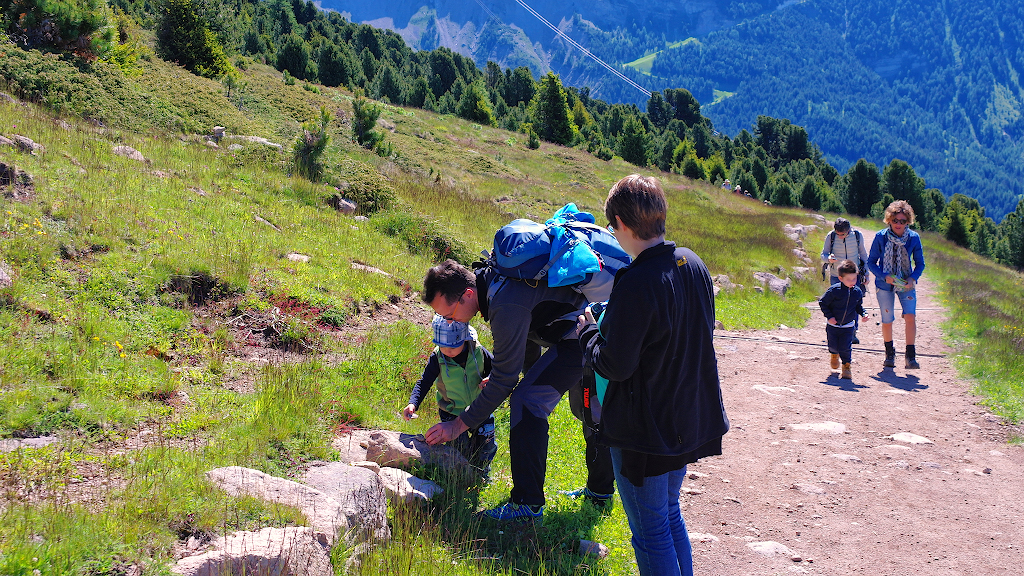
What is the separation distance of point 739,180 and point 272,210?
2429 inches

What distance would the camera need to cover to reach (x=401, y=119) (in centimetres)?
3406

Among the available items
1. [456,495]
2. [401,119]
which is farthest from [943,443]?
[401,119]

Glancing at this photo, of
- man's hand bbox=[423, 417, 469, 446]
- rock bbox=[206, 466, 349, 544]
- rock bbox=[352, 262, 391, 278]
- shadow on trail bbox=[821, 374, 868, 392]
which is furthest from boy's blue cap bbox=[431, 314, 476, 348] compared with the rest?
shadow on trail bbox=[821, 374, 868, 392]

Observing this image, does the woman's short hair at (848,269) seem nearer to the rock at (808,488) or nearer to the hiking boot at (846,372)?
the hiking boot at (846,372)

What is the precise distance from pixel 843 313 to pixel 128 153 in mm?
10962

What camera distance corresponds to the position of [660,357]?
8.68 feet

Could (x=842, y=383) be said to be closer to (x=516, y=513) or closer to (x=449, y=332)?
(x=516, y=513)

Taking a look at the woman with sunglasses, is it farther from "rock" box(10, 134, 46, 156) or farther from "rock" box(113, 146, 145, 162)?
"rock" box(10, 134, 46, 156)

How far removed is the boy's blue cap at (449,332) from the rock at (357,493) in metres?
0.94

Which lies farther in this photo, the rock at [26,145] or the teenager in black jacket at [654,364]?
the rock at [26,145]

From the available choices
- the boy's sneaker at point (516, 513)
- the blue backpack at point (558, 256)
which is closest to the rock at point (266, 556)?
the boy's sneaker at point (516, 513)

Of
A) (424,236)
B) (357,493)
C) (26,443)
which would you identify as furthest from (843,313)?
(26,443)

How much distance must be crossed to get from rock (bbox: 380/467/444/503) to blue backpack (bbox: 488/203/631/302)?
1452 millimetres

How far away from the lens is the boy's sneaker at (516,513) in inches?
150
